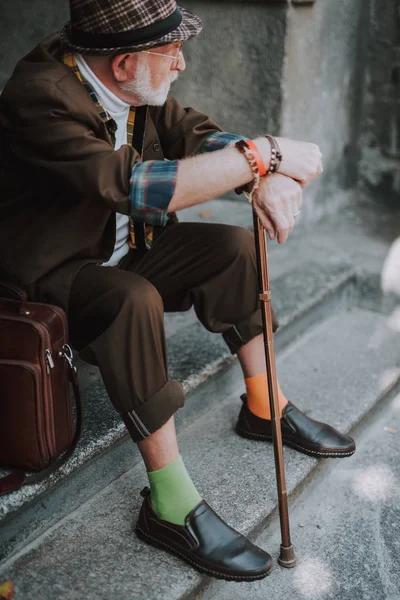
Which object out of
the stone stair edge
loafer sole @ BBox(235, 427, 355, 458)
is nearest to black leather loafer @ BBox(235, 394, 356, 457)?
loafer sole @ BBox(235, 427, 355, 458)

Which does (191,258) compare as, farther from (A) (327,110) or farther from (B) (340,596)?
(A) (327,110)

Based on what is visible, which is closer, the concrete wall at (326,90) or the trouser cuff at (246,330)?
the trouser cuff at (246,330)

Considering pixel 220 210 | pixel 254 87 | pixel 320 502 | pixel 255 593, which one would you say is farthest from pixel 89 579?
pixel 254 87

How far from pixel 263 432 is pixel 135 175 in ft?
4.06

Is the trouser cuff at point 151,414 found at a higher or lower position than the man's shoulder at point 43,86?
lower

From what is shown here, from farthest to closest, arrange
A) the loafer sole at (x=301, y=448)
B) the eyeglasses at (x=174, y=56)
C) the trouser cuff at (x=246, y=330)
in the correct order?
the loafer sole at (x=301, y=448) → the trouser cuff at (x=246, y=330) → the eyeglasses at (x=174, y=56)

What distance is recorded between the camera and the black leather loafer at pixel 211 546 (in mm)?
2201

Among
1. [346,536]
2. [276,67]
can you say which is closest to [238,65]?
[276,67]

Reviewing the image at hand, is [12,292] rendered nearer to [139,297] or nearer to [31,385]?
[31,385]

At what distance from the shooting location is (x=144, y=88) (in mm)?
2350

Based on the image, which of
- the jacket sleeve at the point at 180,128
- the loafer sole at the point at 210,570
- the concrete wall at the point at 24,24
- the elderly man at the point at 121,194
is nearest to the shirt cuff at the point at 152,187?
the elderly man at the point at 121,194

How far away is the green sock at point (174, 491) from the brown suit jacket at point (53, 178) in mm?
612

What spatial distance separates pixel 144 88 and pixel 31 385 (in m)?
1.00

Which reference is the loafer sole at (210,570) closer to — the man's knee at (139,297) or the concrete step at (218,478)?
the concrete step at (218,478)
